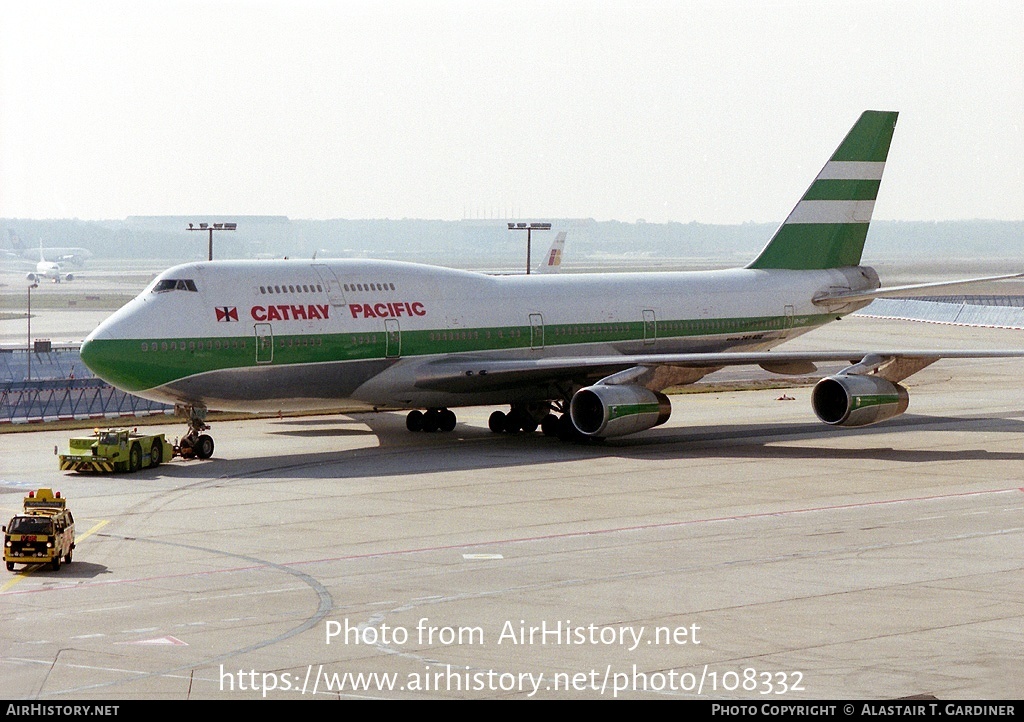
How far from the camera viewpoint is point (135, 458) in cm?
3734

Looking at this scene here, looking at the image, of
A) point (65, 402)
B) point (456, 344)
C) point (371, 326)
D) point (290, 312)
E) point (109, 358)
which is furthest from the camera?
point (65, 402)

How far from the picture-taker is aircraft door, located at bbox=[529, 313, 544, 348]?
45.0m

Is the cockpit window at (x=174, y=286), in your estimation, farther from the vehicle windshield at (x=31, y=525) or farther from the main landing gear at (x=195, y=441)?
the vehicle windshield at (x=31, y=525)

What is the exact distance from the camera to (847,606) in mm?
22188

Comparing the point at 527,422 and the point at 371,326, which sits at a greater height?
the point at 371,326

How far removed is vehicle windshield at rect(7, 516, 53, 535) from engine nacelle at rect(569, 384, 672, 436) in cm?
1861

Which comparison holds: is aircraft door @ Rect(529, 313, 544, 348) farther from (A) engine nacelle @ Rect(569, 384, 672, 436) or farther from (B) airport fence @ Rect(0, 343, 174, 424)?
(B) airport fence @ Rect(0, 343, 174, 424)

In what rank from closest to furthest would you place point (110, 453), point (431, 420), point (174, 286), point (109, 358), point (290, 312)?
point (110, 453) → point (109, 358) → point (174, 286) → point (290, 312) → point (431, 420)

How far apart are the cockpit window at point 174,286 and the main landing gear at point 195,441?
10.3 feet

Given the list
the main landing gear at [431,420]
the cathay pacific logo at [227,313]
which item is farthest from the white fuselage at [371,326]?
the main landing gear at [431,420]

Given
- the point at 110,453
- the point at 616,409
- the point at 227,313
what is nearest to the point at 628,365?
the point at 616,409

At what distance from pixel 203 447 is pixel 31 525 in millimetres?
14414

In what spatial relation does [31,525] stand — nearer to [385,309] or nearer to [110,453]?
[110,453]

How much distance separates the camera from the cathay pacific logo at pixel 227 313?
128ft
